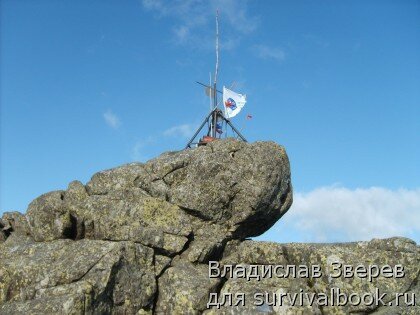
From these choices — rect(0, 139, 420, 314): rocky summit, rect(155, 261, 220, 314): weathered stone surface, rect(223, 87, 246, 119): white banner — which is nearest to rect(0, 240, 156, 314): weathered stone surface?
rect(0, 139, 420, 314): rocky summit

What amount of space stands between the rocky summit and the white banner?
1770cm

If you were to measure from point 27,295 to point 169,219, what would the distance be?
926 cm

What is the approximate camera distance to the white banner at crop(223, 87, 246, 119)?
5066 centimetres

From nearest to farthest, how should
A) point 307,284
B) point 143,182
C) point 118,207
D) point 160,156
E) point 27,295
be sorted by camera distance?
point 27,295 < point 307,284 < point 118,207 < point 143,182 < point 160,156

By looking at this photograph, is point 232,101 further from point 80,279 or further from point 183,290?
point 80,279

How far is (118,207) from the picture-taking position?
1133 inches

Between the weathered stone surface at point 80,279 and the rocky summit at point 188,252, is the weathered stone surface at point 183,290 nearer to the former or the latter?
the rocky summit at point 188,252

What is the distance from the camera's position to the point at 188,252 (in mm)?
27812

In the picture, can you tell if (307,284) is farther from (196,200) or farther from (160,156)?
(160,156)

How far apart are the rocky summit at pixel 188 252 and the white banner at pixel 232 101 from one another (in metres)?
17.7

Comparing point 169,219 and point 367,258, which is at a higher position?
point 169,219

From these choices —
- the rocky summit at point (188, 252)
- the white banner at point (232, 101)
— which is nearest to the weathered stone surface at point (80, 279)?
the rocky summit at point (188, 252)

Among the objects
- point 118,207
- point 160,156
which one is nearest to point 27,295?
point 118,207

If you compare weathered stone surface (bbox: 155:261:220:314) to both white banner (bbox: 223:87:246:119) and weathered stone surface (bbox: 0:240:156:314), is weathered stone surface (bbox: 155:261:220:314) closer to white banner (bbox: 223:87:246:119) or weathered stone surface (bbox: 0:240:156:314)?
weathered stone surface (bbox: 0:240:156:314)
